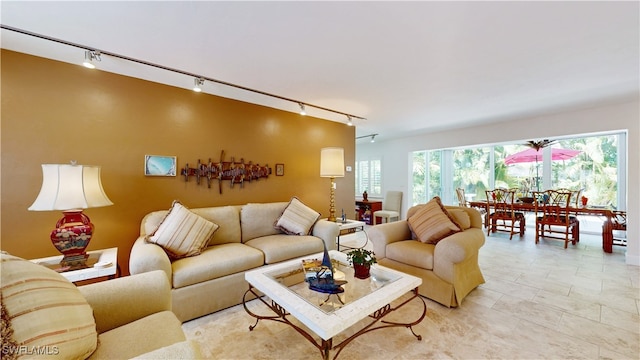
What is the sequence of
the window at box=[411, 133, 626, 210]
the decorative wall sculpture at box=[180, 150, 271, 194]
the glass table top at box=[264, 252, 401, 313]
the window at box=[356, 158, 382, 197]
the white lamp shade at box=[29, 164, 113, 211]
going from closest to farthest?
the glass table top at box=[264, 252, 401, 313]
the white lamp shade at box=[29, 164, 113, 211]
the decorative wall sculpture at box=[180, 150, 271, 194]
the window at box=[411, 133, 626, 210]
the window at box=[356, 158, 382, 197]

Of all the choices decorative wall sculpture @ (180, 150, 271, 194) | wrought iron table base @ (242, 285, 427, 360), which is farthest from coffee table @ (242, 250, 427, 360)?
decorative wall sculpture @ (180, 150, 271, 194)

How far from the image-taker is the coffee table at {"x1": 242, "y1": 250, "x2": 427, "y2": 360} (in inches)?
51.0

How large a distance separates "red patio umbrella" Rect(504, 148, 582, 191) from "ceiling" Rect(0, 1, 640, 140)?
2581 millimetres

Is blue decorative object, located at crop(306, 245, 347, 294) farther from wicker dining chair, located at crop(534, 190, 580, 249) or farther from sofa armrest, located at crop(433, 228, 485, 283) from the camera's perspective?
wicker dining chair, located at crop(534, 190, 580, 249)

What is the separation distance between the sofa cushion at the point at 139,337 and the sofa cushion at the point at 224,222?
148cm

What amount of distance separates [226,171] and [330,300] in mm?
2350

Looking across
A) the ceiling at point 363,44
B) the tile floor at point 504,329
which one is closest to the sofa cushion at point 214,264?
the tile floor at point 504,329

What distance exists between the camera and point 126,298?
1274 millimetres

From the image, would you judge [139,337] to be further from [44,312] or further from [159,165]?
[159,165]

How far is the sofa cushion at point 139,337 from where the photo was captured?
1.03m

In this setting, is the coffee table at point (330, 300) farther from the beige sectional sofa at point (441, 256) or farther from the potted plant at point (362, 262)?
the beige sectional sofa at point (441, 256)

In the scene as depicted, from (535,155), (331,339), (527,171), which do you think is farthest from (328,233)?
(527,171)

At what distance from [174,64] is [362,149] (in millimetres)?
5761

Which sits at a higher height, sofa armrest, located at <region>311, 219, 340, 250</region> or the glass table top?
sofa armrest, located at <region>311, 219, 340, 250</region>
